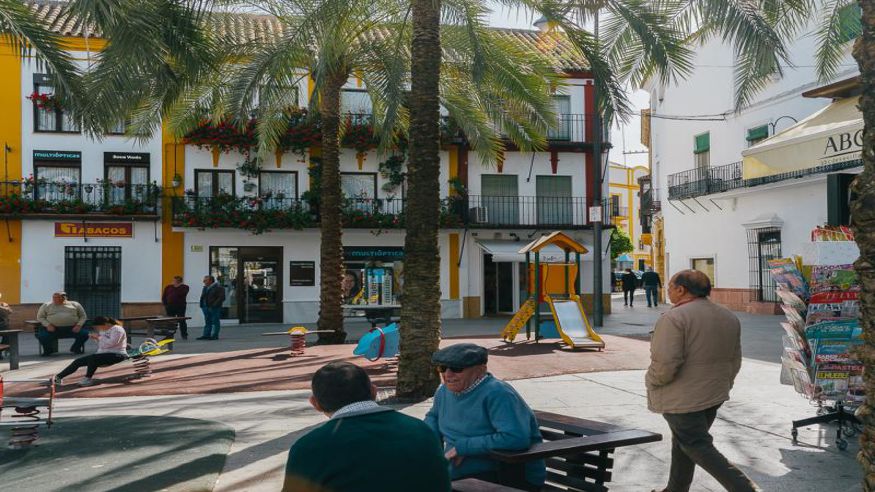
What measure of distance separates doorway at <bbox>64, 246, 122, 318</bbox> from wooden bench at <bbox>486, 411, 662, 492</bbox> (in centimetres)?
2329

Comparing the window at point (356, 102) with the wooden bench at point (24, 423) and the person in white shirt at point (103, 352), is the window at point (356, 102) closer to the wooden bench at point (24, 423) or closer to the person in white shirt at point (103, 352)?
the person in white shirt at point (103, 352)

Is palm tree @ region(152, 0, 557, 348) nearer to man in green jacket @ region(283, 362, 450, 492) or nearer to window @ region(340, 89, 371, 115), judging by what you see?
window @ region(340, 89, 371, 115)

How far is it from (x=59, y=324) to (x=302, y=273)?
11567 millimetres

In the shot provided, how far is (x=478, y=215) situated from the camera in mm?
27797

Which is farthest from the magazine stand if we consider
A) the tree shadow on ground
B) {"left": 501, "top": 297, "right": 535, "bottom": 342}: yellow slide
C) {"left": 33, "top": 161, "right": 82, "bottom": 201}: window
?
{"left": 33, "top": 161, "right": 82, "bottom": 201}: window

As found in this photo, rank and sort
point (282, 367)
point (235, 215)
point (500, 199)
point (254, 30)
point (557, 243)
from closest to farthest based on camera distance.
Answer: point (282, 367) → point (557, 243) → point (254, 30) → point (235, 215) → point (500, 199)

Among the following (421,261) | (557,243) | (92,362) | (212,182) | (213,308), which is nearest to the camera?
(421,261)

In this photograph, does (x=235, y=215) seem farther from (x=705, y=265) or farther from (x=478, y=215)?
(x=705, y=265)

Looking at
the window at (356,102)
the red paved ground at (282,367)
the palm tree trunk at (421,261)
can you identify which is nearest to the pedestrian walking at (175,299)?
the red paved ground at (282,367)

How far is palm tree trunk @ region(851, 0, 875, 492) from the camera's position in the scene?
3131mm

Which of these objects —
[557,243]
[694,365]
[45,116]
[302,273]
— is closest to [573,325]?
[557,243]

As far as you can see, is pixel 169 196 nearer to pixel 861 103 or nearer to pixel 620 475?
pixel 620 475

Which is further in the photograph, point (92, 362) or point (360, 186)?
point (360, 186)

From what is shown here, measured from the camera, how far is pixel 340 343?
1625 centimetres
